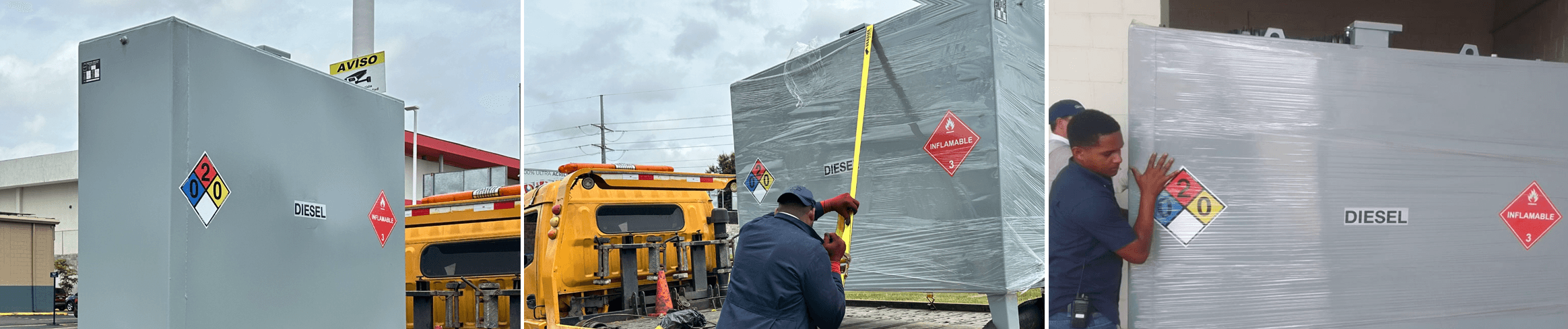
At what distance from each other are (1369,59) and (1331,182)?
1.76 feet

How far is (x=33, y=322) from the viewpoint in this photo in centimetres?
1742

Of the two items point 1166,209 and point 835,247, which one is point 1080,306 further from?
point 835,247

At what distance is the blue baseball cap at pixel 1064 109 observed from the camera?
3658 mm

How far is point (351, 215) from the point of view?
167 inches

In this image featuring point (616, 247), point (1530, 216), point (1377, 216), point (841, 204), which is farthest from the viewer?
point (616, 247)

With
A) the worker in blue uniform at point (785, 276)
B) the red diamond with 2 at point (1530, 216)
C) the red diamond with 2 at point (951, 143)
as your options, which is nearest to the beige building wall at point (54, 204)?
the red diamond with 2 at point (951, 143)

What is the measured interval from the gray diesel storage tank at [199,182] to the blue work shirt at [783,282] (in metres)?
1.94

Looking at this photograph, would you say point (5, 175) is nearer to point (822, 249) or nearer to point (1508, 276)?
point (822, 249)

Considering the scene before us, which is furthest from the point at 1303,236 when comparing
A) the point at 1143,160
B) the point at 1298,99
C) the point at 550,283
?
the point at 550,283

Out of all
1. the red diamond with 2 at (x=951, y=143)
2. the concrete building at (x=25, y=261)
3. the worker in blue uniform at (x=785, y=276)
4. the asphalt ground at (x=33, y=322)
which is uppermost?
the red diamond with 2 at (x=951, y=143)

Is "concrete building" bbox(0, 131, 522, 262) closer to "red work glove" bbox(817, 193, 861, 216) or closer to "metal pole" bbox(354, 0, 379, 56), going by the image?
"metal pole" bbox(354, 0, 379, 56)

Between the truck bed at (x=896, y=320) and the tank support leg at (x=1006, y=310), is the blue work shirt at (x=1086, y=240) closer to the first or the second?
the tank support leg at (x=1006, y=310)

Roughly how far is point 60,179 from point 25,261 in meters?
7.65

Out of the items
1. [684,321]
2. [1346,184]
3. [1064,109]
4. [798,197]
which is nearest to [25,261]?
[684,321]
